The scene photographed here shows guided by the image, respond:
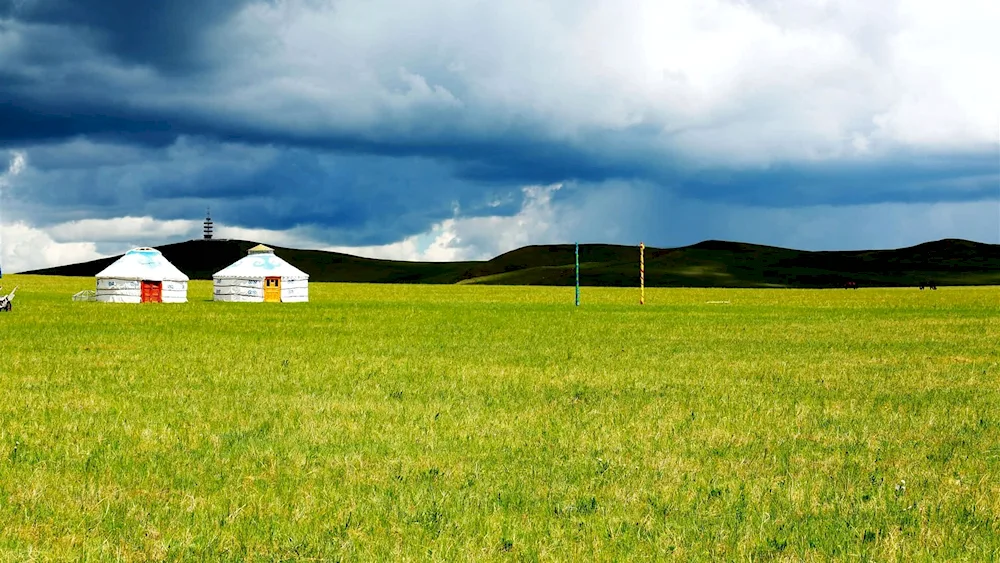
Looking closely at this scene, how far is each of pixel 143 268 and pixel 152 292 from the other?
1797mm

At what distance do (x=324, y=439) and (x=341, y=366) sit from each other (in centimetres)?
828

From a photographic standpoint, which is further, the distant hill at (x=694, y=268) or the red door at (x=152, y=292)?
the distant hill at (x=694, y=268)

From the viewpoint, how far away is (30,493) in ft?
25.3

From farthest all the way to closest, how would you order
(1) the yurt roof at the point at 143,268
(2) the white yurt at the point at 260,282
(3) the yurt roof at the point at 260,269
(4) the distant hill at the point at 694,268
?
(4) the distant hill at the point at 694,268, (3) the yurt roof at the point at 260,269, (2) the white yurt at the point at 260,282, (1) the yurt roof at the point at 143,268

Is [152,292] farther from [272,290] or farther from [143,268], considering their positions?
[272,290]

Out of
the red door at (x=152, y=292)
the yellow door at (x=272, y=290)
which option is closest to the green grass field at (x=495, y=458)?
the red door at (x=152, y=292)

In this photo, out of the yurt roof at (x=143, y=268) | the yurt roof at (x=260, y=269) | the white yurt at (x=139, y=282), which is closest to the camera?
the white yurt at (x=139, y=282)

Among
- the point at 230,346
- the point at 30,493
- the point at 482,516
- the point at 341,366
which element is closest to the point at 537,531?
the point at 482,516

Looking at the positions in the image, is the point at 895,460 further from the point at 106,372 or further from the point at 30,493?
the point at 106,372

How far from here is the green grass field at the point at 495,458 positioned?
654 cm

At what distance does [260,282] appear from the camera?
60.5 metres

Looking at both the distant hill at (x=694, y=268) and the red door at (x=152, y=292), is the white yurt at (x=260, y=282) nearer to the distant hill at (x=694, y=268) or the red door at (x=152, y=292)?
the red door at (x=152, y=292)

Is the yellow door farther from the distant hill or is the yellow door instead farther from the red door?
the distant hill

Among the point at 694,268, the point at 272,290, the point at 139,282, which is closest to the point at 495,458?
the point at 139,282
